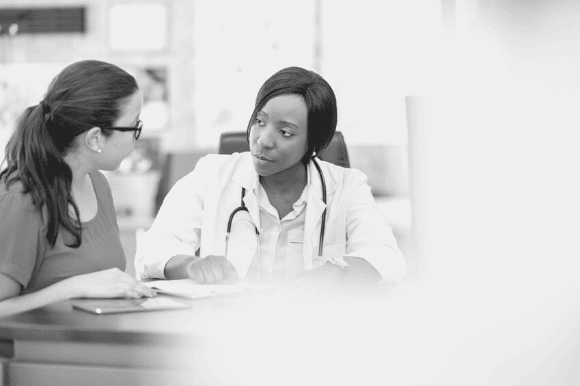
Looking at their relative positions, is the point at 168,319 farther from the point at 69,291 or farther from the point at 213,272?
the point at 213,272

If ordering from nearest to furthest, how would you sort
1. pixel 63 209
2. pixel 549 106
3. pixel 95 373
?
1. pixel 549 106
2. pixel 95 373
3. pixel 63 209

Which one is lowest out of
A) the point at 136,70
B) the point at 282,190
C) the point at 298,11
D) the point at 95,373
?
the point at 95,373

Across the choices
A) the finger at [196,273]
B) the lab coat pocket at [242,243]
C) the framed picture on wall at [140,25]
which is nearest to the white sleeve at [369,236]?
the lab coat pocket at [242,243]

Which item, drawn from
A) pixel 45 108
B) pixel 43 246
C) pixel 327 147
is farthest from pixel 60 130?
pixel 327 147

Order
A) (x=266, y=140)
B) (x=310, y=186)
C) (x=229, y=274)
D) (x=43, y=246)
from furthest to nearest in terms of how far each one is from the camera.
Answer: (x=310, y=186) < (x=266, y=140) < (x=229, y=274) < (x=43, y=246)

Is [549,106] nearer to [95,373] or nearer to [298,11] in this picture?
[95,373]

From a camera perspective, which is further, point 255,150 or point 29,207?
point 255,150

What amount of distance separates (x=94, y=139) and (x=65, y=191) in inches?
4.8

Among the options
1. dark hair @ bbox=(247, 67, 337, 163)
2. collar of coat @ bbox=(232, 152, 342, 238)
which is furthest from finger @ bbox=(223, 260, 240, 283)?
dark hair @ bbox=(247, 67, 337, 163)

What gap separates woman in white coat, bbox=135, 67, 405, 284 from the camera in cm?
168

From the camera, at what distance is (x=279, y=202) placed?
1.79 meters

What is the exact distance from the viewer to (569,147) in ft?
1.82

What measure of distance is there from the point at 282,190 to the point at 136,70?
3813 mm

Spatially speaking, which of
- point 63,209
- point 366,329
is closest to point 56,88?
point 63,209
